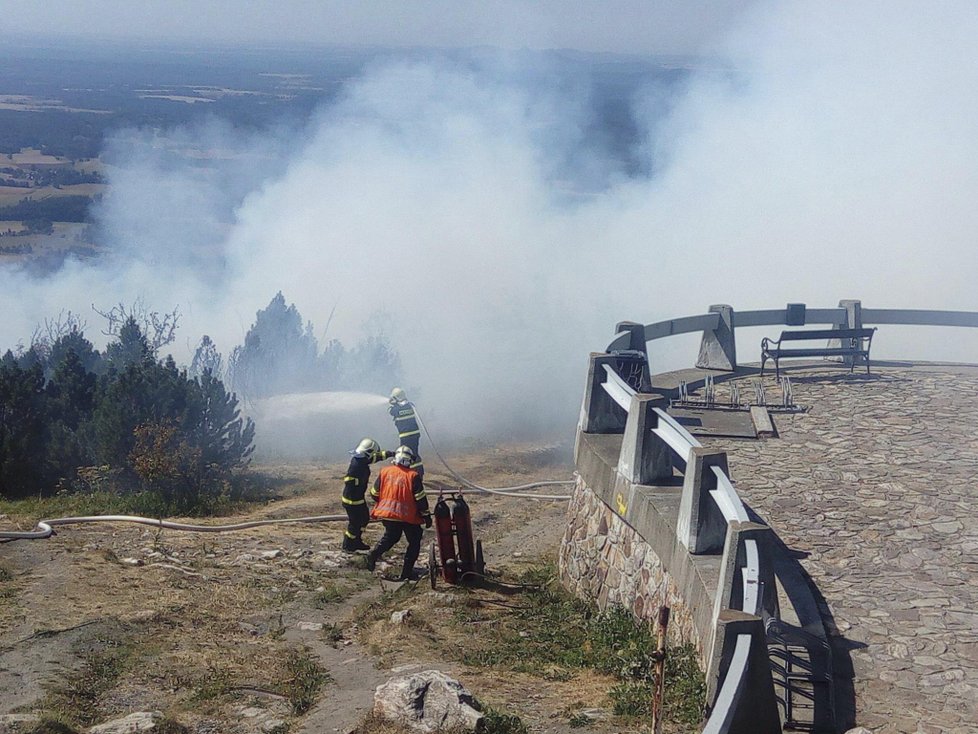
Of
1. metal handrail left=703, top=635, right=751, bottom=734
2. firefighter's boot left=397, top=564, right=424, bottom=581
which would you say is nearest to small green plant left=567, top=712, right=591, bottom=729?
metal handrail left=703, top=635, right=751, bottom=734

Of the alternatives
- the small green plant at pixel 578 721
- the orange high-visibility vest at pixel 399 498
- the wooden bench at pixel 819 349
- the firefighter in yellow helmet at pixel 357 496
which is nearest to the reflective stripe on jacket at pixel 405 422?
the firefighter in yellow helmet at pixel 357 496

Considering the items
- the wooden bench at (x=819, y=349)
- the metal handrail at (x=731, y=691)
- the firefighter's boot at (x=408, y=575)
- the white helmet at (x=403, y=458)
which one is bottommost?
the firefighter's boot at (x=408, y=575)

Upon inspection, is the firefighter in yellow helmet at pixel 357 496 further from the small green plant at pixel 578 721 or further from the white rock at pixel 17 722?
the small green plant at pixel 578 721

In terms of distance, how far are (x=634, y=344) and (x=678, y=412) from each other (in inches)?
30.8

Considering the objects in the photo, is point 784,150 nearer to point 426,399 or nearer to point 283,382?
point 426,399

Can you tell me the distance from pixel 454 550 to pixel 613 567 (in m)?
1.80

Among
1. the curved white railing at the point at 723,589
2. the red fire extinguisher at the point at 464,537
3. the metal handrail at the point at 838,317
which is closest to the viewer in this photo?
the curved white railing at the point at 723,589

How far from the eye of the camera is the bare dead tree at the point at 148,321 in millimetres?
32781

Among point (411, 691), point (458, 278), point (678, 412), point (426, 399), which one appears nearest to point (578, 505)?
point (678, 412)

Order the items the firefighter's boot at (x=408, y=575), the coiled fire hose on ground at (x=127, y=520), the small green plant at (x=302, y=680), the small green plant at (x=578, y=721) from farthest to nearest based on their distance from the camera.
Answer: the coiled fire hose on ground at (x=127, y=520) < the firefighter's boot at (x=408, y=575) < the small green plant at (x=302, y=680) < the small green plant at (x=578, y=721)

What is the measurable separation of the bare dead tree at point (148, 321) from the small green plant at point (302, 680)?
857 inches

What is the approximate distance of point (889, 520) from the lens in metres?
8.67

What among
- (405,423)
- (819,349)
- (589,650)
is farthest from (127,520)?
(819,349)

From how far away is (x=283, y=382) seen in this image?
83.3 ft
